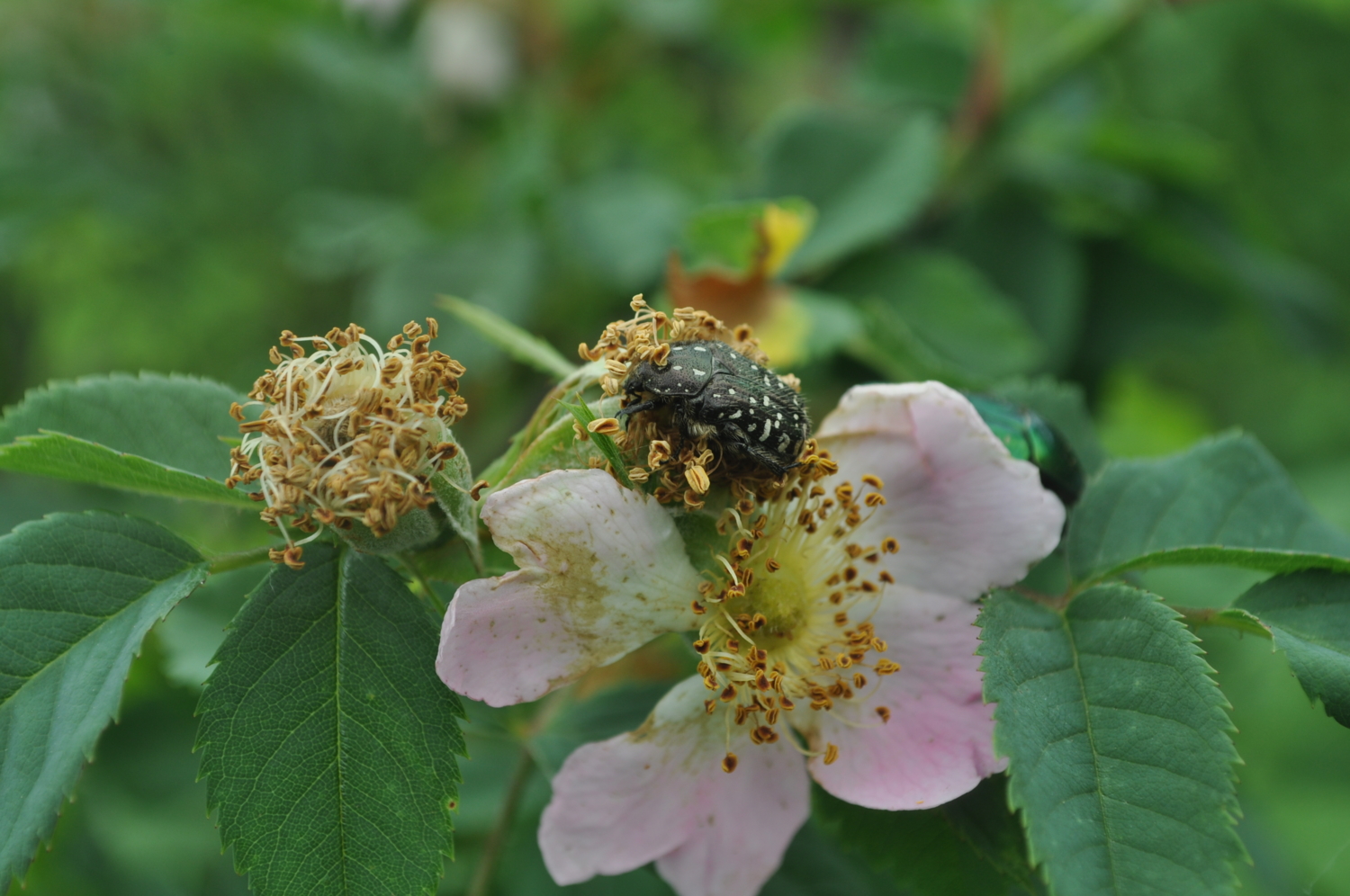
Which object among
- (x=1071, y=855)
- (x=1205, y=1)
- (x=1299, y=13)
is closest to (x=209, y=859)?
(x=1071, y=855)

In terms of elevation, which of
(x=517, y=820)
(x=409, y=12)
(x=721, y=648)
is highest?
(x=409, y=12)

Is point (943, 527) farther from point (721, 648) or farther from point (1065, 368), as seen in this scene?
point (1065, 368)

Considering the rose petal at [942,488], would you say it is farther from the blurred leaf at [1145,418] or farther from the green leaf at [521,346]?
the blurred leaf at [1145,418]

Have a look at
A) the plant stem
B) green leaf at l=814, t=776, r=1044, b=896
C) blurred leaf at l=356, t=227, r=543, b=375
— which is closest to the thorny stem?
the plant stem

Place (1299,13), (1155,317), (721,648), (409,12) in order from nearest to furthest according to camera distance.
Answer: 1. (721,648)
2. (1155,317)
3. (409,12)
4. (1299,13)

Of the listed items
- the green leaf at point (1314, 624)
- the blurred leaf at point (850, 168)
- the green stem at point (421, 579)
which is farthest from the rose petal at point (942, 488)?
the blurred leaf at point (850, 168)
